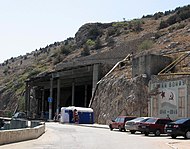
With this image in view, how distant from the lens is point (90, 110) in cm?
5712

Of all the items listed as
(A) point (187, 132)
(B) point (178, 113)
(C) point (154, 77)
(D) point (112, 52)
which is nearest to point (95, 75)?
(D) point (112, 52)

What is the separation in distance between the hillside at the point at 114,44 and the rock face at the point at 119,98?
2383 mm

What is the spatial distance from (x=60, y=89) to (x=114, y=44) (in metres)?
23.5

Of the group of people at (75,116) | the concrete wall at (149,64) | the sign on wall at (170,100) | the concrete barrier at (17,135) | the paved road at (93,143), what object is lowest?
the group of people at (75,116)

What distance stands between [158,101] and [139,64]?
331 inches

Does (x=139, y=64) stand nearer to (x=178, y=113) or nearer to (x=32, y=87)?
(x=178, y=113)

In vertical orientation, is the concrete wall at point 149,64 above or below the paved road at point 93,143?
above

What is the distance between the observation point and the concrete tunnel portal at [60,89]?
71.7 m

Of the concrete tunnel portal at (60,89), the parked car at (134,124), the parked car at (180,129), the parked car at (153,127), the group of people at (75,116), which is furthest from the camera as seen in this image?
the concrete tunnel portal at (60,89)

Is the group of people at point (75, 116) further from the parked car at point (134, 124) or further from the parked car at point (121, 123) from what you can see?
the parked car at point (134, 124)

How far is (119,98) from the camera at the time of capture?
5347 centimetres

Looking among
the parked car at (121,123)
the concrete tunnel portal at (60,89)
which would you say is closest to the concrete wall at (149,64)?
the parked car at (121,123)

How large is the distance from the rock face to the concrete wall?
108cm

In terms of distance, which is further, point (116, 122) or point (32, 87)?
point (32, 87)
